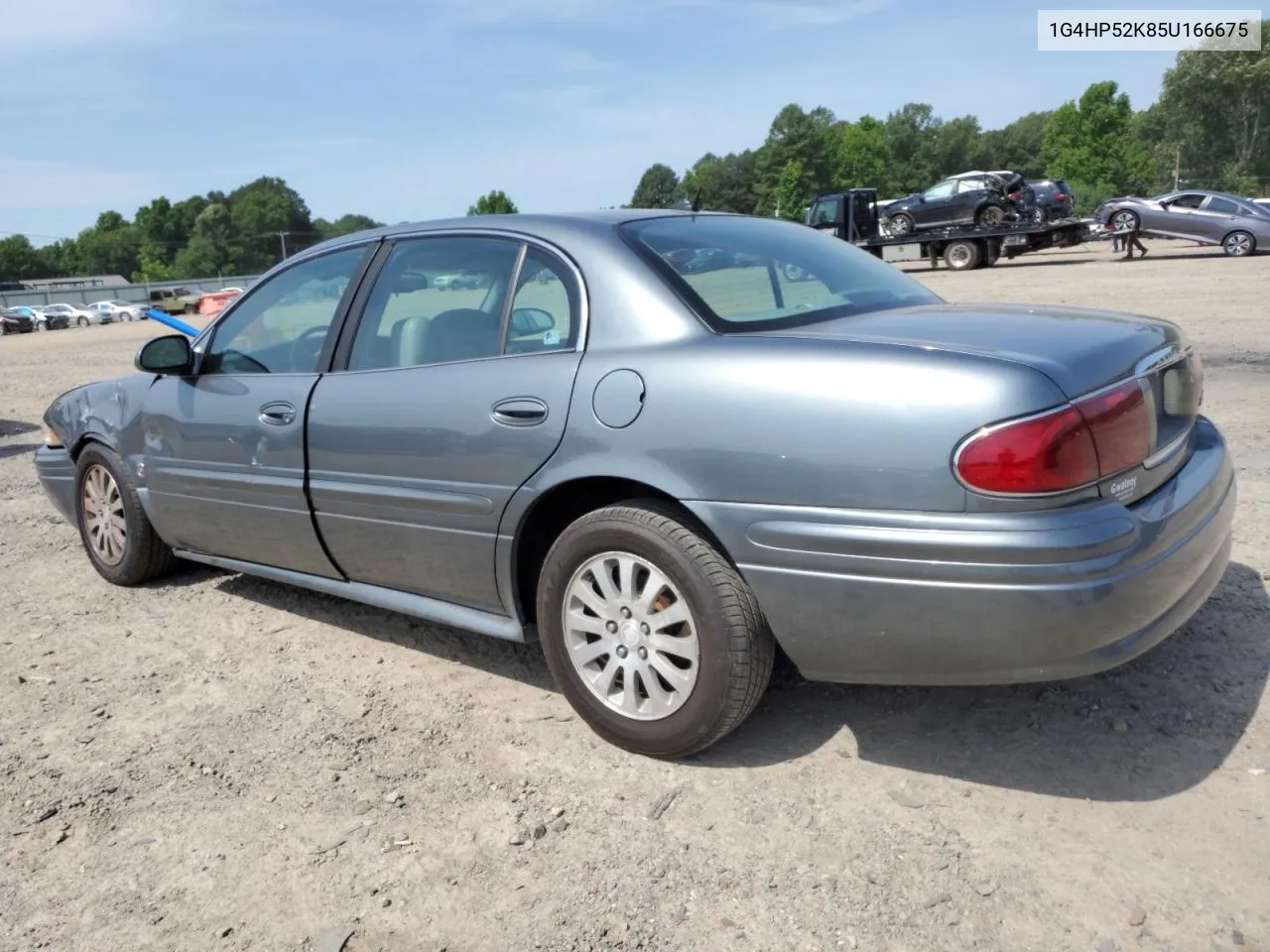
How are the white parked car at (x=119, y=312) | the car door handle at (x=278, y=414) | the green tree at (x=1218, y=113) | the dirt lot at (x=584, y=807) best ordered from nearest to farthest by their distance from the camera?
the dirt lot at (x=584, y=807) < the car door handle at (x=278, y=414) < the white parked car at (x=119, y=312) < the green tree at (x=1218, y=113)

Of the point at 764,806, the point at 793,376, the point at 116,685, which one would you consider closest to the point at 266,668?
the point at 116,685

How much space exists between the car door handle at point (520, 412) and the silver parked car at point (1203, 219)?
25249mm

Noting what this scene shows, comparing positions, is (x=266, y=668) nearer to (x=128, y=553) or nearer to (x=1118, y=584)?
(x=128, y=553)

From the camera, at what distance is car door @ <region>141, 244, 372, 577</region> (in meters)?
3.89

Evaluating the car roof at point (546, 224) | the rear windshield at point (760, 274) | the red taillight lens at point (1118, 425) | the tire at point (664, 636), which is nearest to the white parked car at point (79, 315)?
the car roof at point (546, 224)

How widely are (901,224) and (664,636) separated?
28712 millimetres

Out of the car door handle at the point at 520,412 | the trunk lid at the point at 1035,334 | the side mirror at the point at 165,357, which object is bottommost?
the car door handle at the point at 520,412

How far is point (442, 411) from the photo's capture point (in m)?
3.35

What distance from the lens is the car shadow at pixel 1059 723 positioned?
287 centimetres

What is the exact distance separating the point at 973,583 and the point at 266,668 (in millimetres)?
2621

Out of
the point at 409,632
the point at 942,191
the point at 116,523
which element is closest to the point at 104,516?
the point at 116,523

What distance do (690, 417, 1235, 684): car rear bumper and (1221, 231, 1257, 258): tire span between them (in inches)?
980

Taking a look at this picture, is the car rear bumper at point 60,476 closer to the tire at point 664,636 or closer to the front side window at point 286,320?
the front side window at point 286,320

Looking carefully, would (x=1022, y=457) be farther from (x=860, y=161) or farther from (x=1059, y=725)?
(x=860, y=161)
